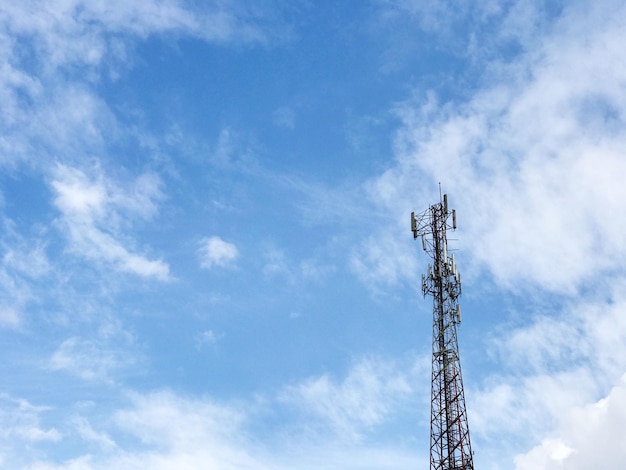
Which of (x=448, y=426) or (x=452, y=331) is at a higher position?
(x=452, y=331)

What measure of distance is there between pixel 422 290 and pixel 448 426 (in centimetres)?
1325

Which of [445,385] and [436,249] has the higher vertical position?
[436,249]

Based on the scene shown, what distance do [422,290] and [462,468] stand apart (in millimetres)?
17028

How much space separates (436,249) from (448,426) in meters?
17.0

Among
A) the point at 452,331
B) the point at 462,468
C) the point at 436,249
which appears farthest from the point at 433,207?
the point at 462,468

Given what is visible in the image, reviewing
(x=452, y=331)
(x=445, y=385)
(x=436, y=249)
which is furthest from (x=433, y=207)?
(x=445, y=385)

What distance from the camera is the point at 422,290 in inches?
3024

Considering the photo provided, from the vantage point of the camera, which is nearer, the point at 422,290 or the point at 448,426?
the point at 448,426

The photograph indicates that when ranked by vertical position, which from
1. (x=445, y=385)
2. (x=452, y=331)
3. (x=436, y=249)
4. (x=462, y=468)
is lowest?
(x=462, y=468)

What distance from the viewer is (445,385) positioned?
72.6 metres

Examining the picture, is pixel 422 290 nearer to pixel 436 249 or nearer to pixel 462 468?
pixel 436 249

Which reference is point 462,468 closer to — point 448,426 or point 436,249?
point 448,426

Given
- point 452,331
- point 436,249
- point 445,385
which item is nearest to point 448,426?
point 445,385

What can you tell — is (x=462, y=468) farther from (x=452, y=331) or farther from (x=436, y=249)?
(x=436, y=249)
